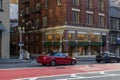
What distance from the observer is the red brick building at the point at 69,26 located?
58094 mm

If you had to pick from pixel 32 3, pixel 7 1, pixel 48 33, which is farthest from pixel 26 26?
pixel 7 1

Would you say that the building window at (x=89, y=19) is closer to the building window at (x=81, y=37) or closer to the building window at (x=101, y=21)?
the building window at (x=101, y=21)

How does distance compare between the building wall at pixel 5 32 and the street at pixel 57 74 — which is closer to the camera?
the street at pixel 57 74

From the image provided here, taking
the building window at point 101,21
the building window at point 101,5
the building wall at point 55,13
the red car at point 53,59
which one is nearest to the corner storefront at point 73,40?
the building wall at point 55,13

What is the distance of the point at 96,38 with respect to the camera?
63188 mm

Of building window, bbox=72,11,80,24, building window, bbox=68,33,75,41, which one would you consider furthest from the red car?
building window, bbox=72,11,80,24

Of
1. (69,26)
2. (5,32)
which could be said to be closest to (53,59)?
(5,32)

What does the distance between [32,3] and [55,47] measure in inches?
571

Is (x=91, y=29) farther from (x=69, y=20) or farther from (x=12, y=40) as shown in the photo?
(x=12, y=40)

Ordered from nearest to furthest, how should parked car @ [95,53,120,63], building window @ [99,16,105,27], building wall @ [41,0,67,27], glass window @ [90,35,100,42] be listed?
parked car @ [95,53,120,63] < building wall @ [41,0,67,27] < glass window @ [90,35,100,42] < building window @ [99,16,105,27]

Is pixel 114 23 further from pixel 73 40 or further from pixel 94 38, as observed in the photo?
pixel 73 40

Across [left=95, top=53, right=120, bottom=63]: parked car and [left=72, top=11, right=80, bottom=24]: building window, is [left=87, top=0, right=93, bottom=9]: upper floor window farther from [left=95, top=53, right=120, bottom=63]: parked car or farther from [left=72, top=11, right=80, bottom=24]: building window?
[left=95, top=53, right=120, bottom=63]: parked car

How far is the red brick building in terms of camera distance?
58.1 meters

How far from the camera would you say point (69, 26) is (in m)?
57.6
